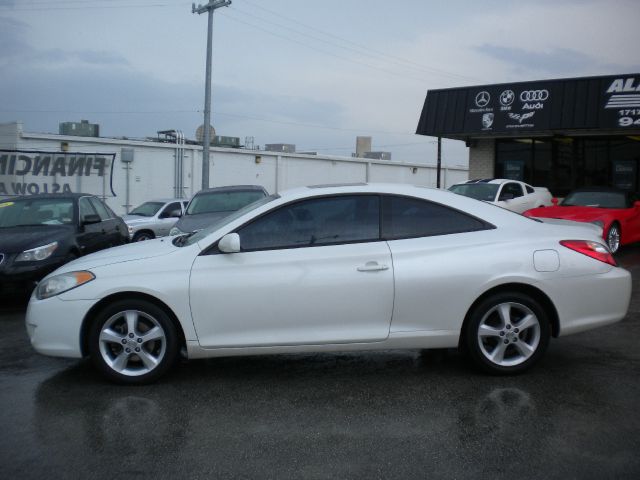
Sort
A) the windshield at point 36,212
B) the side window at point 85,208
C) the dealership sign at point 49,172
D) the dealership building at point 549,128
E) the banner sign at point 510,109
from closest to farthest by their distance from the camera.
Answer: the windshield at point 36,212
the side window at point 85,208
the dealership building at point 549,128
the banner sign at point 510,109
the dealership sign at point 49,172

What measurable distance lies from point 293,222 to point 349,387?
1.31 m

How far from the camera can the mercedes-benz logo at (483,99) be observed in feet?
65.1

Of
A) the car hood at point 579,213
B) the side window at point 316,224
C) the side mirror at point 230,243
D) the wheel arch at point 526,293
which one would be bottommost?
the wheel arch at point 526,293

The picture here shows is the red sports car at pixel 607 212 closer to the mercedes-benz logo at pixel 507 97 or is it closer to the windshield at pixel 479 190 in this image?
the windshield at pixel 479 190

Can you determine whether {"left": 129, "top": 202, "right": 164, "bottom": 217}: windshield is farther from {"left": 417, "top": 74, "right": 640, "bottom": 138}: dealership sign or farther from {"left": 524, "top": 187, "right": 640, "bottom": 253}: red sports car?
{"left": 524, "top": 187, "right": 640, "bottom": 253}: red sports car

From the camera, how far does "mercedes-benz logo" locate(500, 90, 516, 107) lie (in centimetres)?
1927

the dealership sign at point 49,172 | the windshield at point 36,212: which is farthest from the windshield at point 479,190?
the dealership sign at point 49,172

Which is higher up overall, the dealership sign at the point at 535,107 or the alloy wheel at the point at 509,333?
the dealership sign at the point at 535,107

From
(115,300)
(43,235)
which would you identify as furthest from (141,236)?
(115,300)

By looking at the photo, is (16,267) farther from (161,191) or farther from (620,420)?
(161,191)

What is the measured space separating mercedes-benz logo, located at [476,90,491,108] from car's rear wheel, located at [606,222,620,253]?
8.02 m

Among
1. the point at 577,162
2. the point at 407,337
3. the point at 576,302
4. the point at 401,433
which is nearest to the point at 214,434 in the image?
the point at 401,433

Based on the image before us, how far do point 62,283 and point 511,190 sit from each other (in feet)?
43.1

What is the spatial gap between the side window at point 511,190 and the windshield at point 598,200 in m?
1.76
